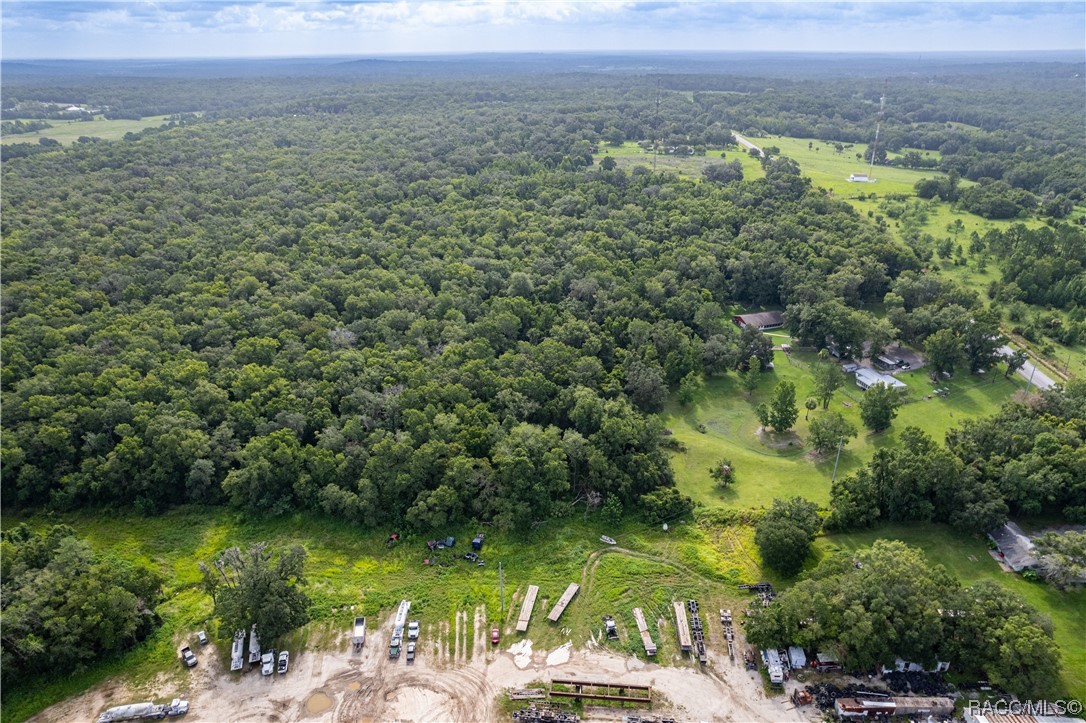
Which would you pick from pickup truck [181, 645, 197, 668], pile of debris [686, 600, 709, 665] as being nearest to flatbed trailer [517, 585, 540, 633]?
pile of debris [686, 600, 709, 665]

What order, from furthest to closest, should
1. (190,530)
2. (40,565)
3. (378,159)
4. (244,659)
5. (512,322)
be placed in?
(378,159) < (512,322) < (190,530) < (40,565) < (244,659)

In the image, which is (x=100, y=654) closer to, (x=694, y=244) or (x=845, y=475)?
(x=845, y=475)

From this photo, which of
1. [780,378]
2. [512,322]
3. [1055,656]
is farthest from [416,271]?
[1055,656]

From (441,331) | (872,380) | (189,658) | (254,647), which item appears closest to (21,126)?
(441,331)

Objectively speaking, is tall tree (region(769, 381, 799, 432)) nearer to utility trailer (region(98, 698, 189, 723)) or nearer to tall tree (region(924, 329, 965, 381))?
tall tree (region(924, 329, 965, 381))

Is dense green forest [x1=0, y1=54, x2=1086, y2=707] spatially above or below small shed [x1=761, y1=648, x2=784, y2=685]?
above
